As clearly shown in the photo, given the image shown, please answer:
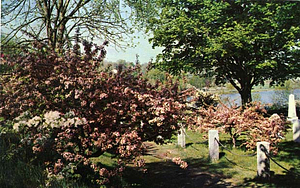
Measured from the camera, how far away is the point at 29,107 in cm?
243

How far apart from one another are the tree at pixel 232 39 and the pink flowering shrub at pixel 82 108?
413 cm

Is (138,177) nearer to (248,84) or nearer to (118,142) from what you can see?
(118,142)

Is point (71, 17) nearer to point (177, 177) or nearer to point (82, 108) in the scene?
point (82, 108)

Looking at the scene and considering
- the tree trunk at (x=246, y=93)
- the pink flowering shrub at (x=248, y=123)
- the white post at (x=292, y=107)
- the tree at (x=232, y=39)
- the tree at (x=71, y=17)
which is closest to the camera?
the pink flowering shrub at (x=248, y=123)

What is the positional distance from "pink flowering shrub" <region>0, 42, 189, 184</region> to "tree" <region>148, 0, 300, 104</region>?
413 cm

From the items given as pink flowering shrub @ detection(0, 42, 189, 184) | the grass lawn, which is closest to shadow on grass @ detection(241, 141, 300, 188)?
the grass lawn

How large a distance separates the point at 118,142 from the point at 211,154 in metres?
2.14

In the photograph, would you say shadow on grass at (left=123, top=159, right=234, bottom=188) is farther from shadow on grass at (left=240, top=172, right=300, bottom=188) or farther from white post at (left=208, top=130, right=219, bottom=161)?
shadow on grass at (left=240, top=172, right=300, bottom=188)

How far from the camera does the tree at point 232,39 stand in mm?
6641

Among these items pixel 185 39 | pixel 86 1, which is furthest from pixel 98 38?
pixel 185 39

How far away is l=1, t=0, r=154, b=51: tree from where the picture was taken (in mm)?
4543

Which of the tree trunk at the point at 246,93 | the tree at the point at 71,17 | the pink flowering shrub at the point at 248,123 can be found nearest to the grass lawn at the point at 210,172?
the pink flowering shrub at the point at 248,123

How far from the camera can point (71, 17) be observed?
483cm

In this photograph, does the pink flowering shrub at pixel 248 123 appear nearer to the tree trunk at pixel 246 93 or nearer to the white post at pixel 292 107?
the tree trunk at pixel 246 93
